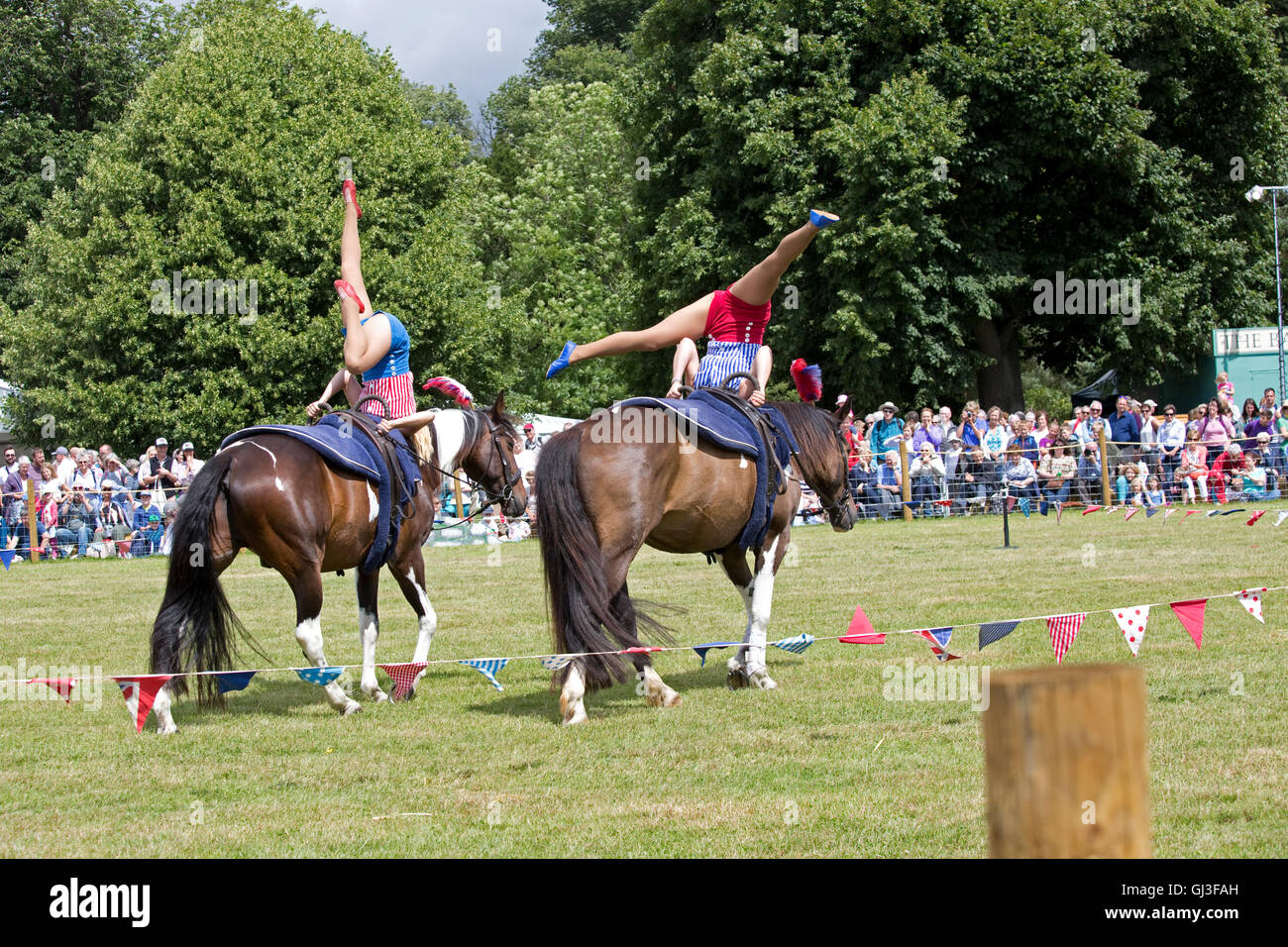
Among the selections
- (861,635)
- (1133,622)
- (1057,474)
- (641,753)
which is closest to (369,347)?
(861,635)

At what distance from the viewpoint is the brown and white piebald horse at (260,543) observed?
7895 mm

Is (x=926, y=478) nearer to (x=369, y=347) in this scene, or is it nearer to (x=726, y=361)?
(x=726, y=361)

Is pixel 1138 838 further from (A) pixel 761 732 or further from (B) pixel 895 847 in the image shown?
(A) pixel 761 732

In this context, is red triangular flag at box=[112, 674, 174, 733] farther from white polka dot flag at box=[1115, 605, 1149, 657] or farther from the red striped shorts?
white polka dot flag at box=[1115, 605, 1149, 657]

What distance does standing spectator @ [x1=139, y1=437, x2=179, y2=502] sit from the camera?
2453 centimetres

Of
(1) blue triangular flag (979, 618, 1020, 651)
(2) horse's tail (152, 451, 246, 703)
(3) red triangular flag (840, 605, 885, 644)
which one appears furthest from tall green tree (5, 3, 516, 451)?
(1) blue triangular flag (979, 618, 1020, 651)

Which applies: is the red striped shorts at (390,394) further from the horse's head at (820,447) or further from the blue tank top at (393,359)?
the horse's head at (820,447)

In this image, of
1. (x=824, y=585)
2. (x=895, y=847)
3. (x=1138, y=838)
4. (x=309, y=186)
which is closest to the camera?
(x=1138, y=838)

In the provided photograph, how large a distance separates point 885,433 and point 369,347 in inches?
659

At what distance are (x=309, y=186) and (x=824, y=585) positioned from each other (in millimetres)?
22625
